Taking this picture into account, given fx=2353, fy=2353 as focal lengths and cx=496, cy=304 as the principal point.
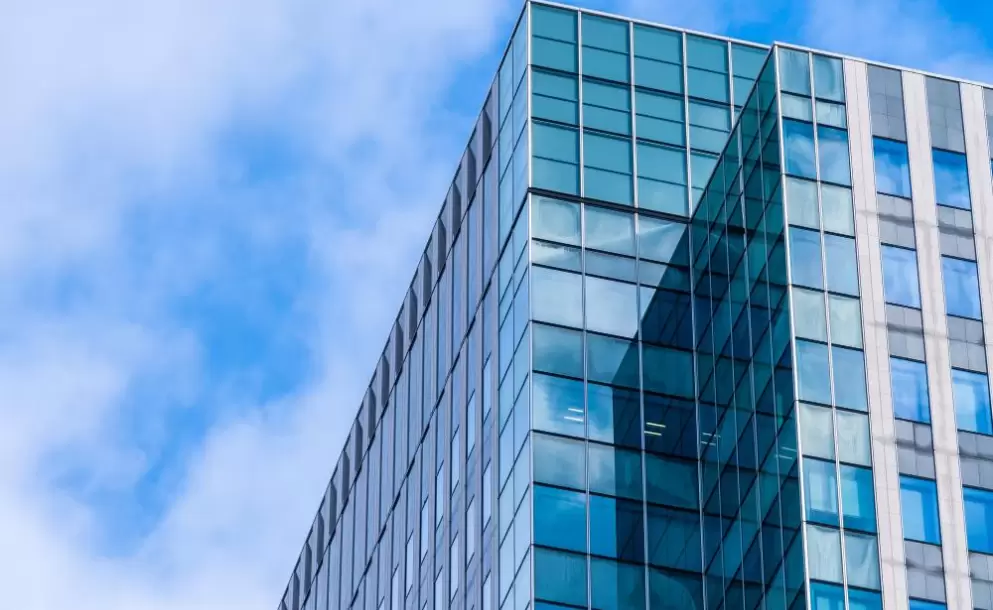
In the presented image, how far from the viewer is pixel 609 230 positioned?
72250 millimetres

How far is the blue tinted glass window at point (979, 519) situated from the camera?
2370 inches

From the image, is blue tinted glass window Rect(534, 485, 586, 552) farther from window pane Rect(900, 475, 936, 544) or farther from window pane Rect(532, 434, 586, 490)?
window pane Rect(900, 475, 936, 544)

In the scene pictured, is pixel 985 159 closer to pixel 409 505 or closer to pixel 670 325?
pixel 670 325

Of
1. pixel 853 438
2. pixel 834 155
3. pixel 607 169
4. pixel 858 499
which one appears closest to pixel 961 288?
pixel 834 155

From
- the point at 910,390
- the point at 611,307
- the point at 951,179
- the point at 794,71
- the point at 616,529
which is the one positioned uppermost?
the point at 794,71

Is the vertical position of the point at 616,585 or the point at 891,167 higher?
the point at 891,167

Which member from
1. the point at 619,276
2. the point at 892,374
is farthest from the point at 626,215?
the point at 892,374

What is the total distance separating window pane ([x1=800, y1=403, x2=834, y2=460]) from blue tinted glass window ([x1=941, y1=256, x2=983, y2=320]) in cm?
553

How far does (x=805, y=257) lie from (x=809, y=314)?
5.80 ft

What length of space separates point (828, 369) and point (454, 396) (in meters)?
19.4

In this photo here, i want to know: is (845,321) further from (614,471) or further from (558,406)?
(558,406)

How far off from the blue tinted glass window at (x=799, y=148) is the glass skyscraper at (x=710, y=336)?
2.4 inches

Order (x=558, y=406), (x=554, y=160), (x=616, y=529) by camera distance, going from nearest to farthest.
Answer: (x=616, y=529) → (x=558, y=406) → (x=554, y=160)

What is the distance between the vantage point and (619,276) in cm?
7156
